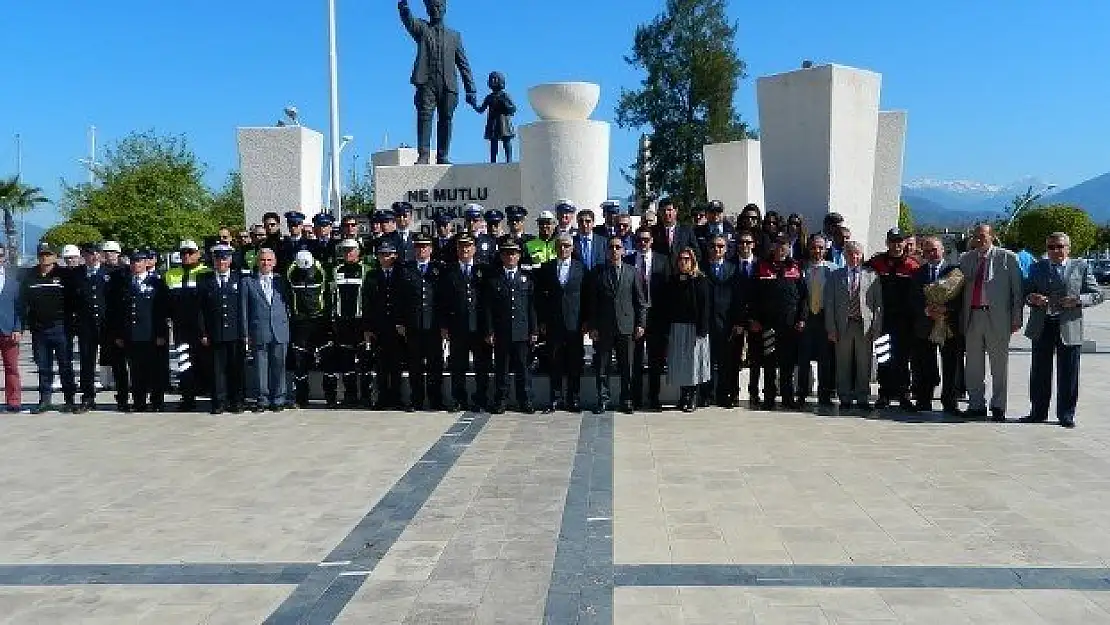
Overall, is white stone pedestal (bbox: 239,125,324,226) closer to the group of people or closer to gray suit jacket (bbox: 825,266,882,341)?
the group of people

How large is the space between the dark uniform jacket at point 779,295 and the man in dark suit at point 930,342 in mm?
1069

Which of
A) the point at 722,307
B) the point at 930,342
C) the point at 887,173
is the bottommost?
the point at 930,342

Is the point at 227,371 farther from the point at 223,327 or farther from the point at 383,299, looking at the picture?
the point at 383,299

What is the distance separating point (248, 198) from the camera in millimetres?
15094

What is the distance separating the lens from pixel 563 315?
9.19 meters

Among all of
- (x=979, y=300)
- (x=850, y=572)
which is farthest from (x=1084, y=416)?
(x=850, y=572)

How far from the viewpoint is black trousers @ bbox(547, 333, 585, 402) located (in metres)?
9.30

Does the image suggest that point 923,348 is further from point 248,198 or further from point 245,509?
point 248,198

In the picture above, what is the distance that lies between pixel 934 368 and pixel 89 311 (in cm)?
865

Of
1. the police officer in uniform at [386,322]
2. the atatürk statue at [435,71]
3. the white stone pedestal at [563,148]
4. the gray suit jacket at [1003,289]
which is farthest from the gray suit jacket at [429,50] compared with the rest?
the gray suit jacket at [1003,289]

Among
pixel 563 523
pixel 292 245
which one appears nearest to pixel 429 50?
pixel 292 245

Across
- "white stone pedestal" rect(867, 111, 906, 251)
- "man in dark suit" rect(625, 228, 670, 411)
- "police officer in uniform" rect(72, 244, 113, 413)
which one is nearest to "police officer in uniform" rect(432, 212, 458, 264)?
"man in dark suit" rect(625, 228, 670, 411)

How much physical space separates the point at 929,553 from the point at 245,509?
4132 mm

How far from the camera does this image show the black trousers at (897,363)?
914 centimetres
